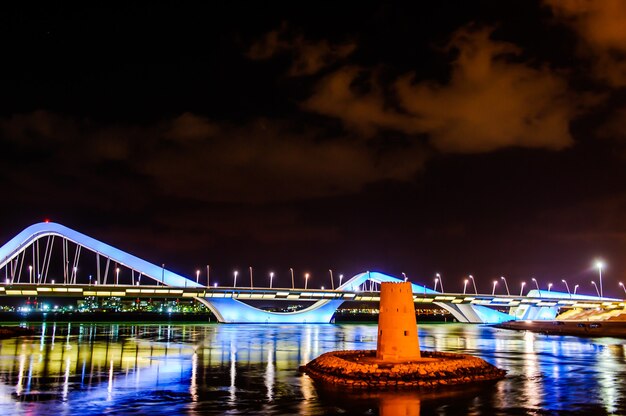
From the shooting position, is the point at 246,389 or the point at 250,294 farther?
the point at 250,294

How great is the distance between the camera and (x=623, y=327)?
65.8m

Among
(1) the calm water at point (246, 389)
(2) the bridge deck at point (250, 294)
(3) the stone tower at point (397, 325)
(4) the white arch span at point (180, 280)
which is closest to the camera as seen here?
(1) the calm water at point (246, 389)

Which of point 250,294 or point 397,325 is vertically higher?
point 250,294

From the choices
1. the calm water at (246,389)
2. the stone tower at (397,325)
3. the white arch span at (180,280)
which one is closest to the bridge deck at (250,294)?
the white arch span at (180,280)

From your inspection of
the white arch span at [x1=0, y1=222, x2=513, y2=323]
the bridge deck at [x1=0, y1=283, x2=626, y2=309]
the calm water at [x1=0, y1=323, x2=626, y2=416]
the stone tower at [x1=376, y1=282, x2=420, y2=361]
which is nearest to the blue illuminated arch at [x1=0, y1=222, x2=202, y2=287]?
the white arch span at [x1=0, y1=222, x2=513, y2=323]

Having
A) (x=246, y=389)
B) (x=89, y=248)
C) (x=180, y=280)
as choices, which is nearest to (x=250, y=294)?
(x=180, y=280)

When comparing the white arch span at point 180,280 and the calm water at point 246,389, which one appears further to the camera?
the white arch span at point 180,280

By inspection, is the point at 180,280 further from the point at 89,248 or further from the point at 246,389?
the point at 246,389

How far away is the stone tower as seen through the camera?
22.0 meters

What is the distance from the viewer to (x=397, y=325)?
2206 cm

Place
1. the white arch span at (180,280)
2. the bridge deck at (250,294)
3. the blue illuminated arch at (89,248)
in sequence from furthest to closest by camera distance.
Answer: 1. the white arch span at (180,280)
2. the blue illuminated arch at (89,248)
3. the bridge deck at (250,294)

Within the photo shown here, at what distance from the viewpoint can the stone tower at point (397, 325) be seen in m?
22.0

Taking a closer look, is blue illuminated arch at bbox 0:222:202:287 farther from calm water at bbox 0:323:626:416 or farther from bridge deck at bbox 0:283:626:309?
calm water at bbox 0:323:626:416

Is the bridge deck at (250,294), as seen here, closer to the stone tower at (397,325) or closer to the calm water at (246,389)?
the calm water at (246,389)
